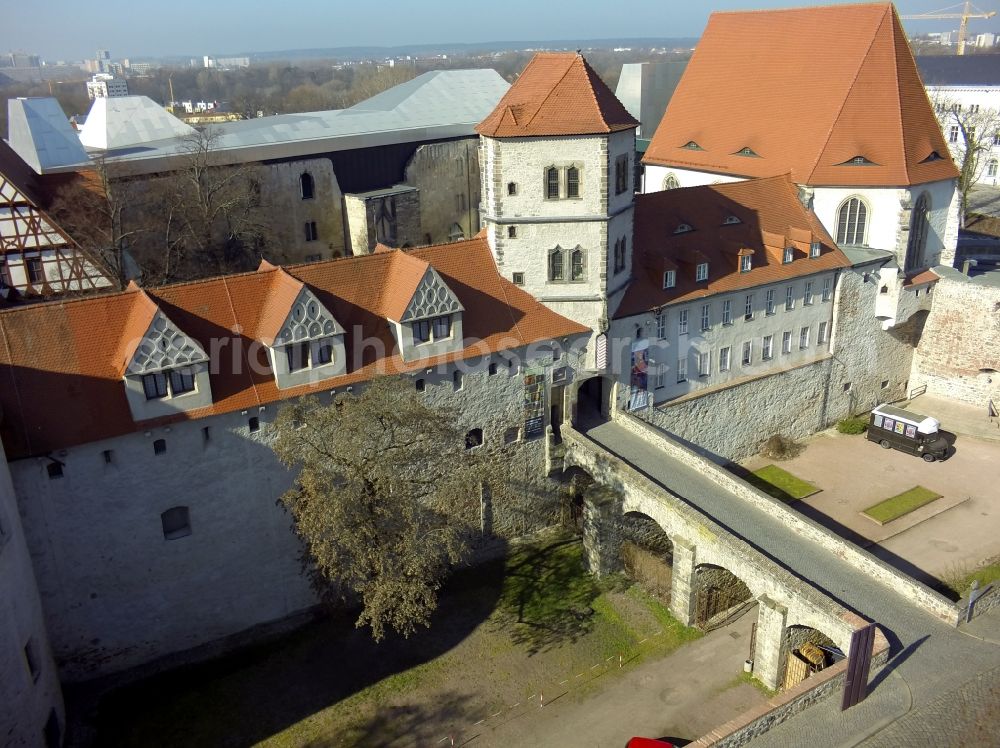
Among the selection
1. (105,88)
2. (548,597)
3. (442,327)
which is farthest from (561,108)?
(105,88)

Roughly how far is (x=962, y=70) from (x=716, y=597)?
90.9 metres

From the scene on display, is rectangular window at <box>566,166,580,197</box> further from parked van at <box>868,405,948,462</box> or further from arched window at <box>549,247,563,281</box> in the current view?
parked van at <box>868,405,948,462</box>

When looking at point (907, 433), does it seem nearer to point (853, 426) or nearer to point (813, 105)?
point (853, 426)

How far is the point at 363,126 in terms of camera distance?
61.0m

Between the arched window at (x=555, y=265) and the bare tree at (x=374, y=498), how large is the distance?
28.1 ft

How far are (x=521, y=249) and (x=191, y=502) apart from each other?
50.0 feet

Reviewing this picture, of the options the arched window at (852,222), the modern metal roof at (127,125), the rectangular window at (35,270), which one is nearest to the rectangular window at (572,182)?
the arched window at (852,222)

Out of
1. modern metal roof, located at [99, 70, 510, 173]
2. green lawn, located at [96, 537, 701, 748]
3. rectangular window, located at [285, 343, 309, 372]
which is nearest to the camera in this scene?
green lawn, located at [96, 537, 701, 748]

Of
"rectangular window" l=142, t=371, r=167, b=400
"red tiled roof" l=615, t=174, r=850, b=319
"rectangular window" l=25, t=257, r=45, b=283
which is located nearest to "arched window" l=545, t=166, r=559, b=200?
"red tiled roof" l=615, t=174, r=850, b=319

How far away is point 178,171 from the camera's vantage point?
48562mm

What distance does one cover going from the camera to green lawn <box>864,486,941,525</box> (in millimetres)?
37156

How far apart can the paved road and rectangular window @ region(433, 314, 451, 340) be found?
33.0 feet

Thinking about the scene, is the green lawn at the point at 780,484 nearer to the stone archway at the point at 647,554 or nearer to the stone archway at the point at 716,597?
the stone archway at the point at 647,554

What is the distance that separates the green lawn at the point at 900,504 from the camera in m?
37.2
